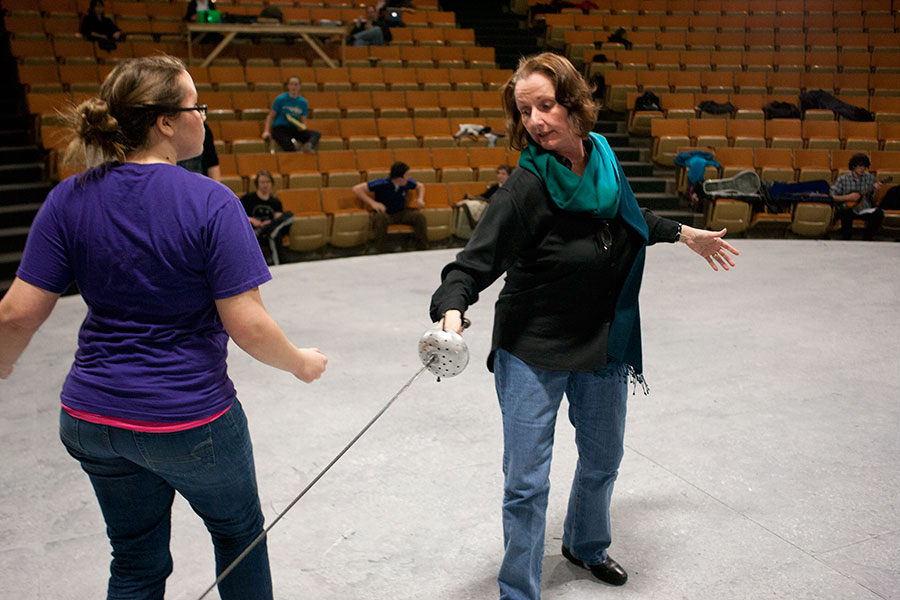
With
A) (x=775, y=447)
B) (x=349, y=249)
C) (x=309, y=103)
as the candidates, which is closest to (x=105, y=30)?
(x=309, y=103)

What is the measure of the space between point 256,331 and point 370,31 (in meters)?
9.47

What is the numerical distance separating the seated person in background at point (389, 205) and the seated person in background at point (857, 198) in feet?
14.3

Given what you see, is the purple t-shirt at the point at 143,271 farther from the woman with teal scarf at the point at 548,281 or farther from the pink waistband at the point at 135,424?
the woman with teal scarf at the point at 548,281

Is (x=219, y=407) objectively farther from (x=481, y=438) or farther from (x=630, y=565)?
(x=481, y=438)

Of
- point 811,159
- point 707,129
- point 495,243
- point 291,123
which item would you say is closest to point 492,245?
point 495,243

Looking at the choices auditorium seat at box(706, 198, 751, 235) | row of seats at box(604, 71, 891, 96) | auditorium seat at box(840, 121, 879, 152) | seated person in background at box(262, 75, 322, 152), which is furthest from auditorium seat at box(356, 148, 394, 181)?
auditorium seat at box(840, 121, 879, 152)

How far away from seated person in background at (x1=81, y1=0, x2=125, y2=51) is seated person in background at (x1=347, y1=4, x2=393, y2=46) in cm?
296

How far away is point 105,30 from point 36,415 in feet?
22.8

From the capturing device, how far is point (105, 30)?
8633mm

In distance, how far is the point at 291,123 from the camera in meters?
7.71

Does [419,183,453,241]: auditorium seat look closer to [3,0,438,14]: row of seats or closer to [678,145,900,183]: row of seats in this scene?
[678,145,900,183]: row of seats

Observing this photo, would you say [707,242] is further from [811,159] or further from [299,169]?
[811,159]

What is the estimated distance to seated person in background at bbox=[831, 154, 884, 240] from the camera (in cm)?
776

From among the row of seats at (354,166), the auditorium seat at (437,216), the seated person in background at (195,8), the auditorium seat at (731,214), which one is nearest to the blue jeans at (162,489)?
the row of seats at (354,166)
